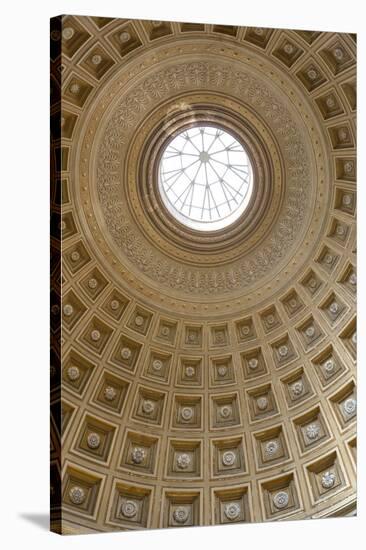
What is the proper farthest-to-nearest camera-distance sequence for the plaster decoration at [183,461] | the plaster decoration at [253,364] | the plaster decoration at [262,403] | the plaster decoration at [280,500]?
the plaster decoration at [253,364], the plaster decoration at [262,403], the plaster decoration at [280,500], the plaster decoration at [183,461]

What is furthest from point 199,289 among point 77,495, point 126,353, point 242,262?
point 77,495

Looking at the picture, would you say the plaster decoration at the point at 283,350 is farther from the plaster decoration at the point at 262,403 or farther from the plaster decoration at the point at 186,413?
the plaster decoration at the point at 186,413

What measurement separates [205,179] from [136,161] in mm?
2859

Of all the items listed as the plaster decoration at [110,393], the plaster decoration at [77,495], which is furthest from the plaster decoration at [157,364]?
the plaster decoration at [77,495]

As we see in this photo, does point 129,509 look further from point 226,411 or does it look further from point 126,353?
point 126,353

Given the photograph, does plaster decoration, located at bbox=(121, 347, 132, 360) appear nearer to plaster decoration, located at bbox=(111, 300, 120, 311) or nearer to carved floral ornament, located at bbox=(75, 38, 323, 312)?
plaster decoration, located at bbox=(111, 300, 120, 311)

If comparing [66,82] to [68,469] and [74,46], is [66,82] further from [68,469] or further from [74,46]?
[68,469]

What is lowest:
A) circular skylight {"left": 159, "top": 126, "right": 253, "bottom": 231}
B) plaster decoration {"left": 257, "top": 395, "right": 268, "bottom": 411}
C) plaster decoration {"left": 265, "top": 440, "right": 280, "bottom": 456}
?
plaster decoration {"left": 265, "top": 440, "right": 280, "bottom": 456}

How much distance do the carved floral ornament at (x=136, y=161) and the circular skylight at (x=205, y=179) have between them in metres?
0.80

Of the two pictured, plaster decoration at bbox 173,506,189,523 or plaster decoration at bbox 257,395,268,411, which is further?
plaster decoration at bbox 257,395,268,411

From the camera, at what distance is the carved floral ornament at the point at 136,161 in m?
15.7

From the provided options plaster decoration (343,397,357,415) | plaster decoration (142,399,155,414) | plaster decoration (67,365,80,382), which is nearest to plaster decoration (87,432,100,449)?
plaster decoration (67,365,80,382)

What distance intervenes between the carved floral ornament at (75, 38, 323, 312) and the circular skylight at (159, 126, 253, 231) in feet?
2.61

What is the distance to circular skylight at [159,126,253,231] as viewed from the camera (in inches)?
706
